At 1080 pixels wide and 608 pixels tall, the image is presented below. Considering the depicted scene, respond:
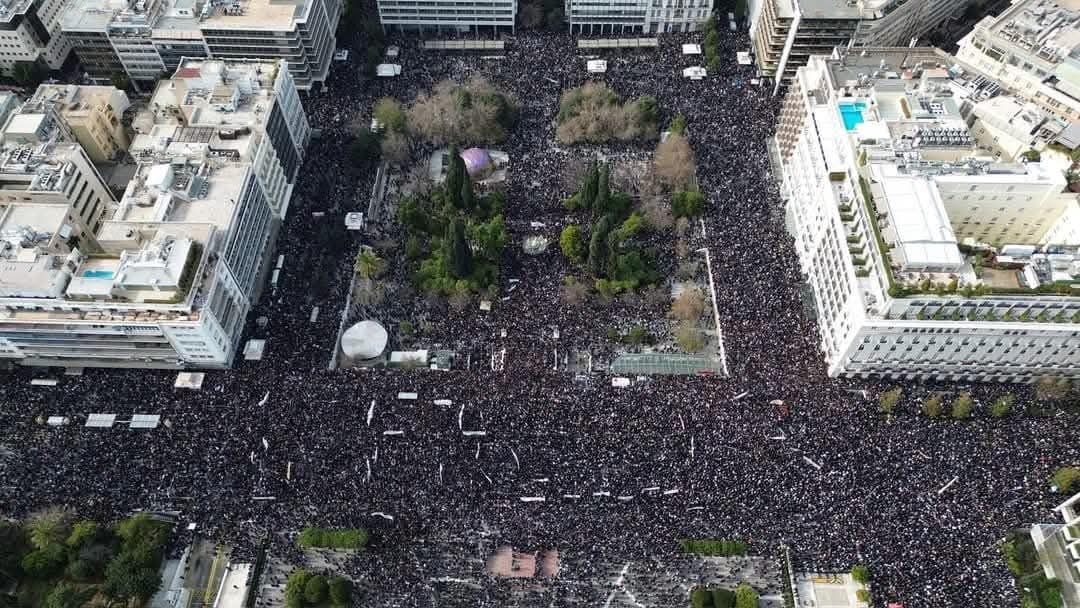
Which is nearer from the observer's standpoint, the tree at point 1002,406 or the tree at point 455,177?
the tree at point 1002,406

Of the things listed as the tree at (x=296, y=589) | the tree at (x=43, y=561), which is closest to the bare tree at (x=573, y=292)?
the tree at (x=296, y=589)

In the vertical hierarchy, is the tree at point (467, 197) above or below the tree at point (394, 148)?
below

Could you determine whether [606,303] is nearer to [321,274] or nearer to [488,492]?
[488,492]

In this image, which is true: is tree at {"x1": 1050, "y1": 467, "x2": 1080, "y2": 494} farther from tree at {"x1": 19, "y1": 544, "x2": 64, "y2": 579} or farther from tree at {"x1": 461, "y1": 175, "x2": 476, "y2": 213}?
tree at {"x1": 19, "y1": 544, "x2": 64, "y2": 579}

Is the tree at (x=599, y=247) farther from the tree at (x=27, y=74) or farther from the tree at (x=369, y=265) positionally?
the tree at (x=27, y=74)

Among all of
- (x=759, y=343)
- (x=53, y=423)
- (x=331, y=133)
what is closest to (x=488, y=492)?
(x=759, y=343)

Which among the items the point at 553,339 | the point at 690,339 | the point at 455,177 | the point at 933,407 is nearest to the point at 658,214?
the point at 690,339
